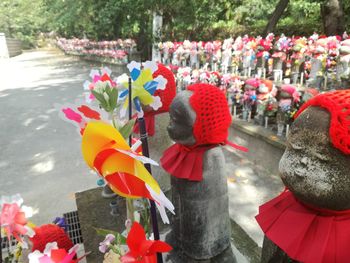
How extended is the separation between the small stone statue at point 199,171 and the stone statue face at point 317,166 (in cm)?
54

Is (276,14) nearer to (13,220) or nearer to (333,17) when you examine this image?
(333,17)

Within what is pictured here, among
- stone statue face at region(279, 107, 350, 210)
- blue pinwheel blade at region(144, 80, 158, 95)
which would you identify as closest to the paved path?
blue pinwheel blade at region(144, 80, 158, 95)

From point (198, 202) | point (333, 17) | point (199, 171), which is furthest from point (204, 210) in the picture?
point (333, 17)

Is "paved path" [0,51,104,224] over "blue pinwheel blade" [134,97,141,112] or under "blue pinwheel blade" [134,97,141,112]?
under

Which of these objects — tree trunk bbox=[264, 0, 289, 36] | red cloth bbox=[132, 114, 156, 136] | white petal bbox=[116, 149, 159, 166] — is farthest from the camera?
tree trunk bbox=[264, 0, 289, 36]

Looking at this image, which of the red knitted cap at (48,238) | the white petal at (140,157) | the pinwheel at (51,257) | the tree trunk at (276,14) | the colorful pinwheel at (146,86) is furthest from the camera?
the tree trunk at (276,14)

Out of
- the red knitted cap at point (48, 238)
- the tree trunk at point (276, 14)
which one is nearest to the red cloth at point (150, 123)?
the red knitted cap at point (48, 238)

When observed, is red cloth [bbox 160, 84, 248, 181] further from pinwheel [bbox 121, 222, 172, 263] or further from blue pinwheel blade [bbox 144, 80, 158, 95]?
pinwheel [bbox 121, 222, 172, 263]

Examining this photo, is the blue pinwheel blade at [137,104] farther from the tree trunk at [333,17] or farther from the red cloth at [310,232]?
the tree trunk at [333,17]

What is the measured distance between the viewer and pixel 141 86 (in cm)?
110

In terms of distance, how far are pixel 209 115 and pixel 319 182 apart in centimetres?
62

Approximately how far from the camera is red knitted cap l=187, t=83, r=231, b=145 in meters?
1.32

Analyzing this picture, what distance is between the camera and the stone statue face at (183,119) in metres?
1.33

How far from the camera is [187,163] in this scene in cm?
137
